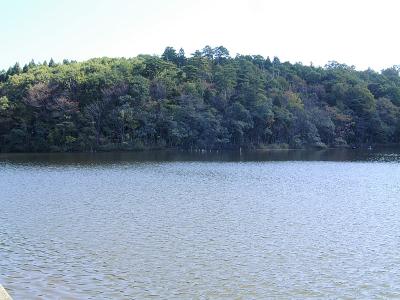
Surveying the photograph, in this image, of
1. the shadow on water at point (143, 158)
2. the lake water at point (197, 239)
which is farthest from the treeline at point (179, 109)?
the lake water at point (197, 239)

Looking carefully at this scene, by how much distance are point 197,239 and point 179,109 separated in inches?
1947

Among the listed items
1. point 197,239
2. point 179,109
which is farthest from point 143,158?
point 197,239

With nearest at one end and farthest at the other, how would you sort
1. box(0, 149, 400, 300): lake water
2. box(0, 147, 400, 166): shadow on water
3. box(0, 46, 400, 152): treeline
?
box(0, 149, 400, 300): lake water
box(0, 147, 400, 166): shadow on water
box(0, 46, 400, 152): treeline

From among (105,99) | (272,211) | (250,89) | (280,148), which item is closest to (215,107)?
(250,89)

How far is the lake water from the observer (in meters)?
12.0

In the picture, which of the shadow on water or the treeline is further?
the treeline

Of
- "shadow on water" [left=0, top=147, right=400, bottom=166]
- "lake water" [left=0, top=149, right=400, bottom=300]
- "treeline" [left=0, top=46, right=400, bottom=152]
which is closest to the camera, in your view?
"lake water" [left=0, top=149, right=400, bottom=300]

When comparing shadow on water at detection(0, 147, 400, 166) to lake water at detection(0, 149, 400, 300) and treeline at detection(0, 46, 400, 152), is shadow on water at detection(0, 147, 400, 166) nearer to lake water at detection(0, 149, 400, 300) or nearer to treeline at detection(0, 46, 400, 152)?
treeline at detection(0, 46, 400, 152)

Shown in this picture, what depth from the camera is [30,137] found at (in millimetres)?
63125

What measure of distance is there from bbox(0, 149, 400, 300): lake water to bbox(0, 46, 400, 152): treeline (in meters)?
31.3

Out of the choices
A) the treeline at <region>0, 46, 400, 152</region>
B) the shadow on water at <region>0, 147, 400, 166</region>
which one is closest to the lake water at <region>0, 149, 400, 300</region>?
the shadow on water at <region>0, 147, 400, 166</region>

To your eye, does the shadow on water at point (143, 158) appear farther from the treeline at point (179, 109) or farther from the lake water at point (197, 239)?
the lake water at point (197, 239)

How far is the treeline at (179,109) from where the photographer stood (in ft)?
206

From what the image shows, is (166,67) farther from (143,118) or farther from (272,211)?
(272,211)
